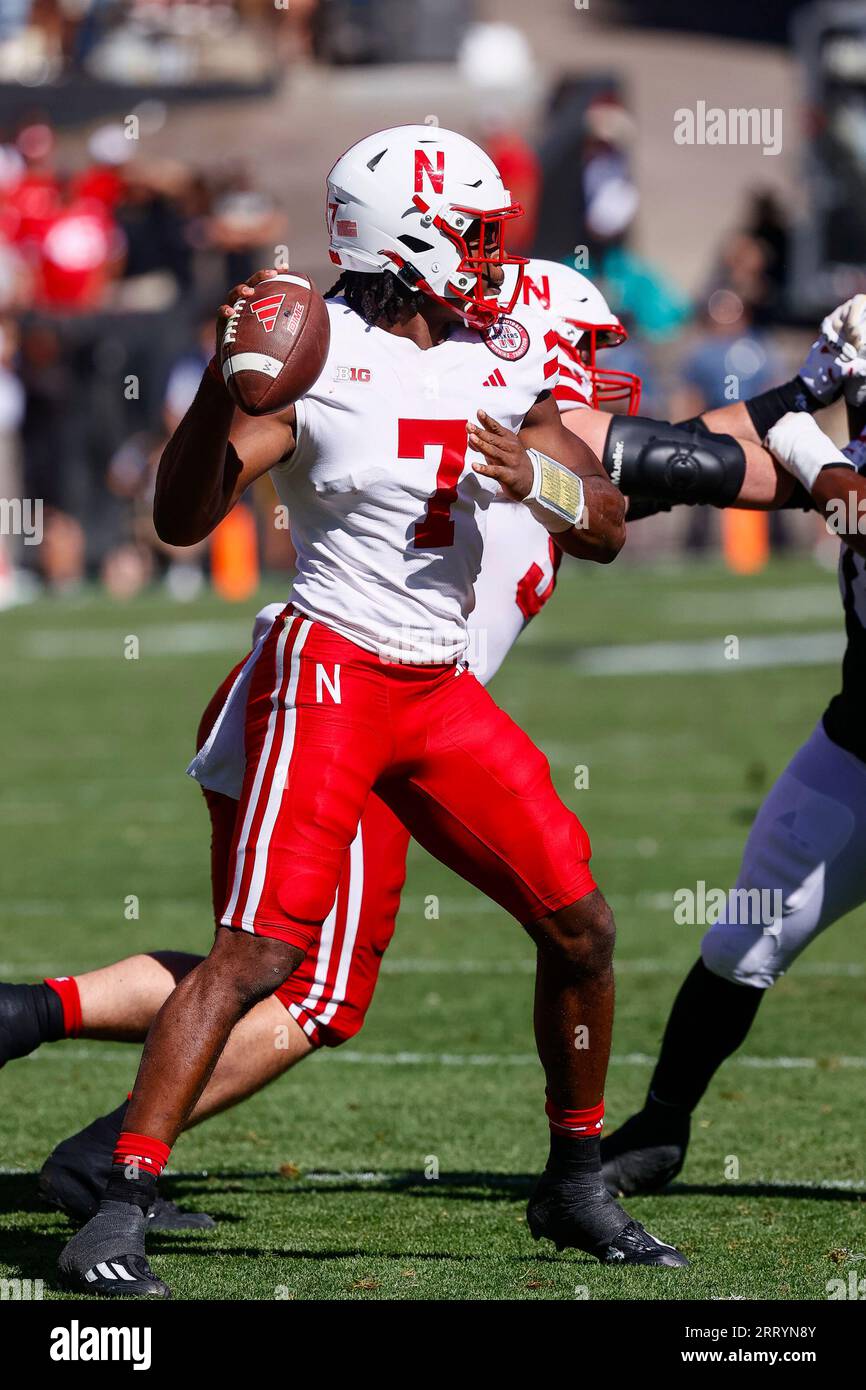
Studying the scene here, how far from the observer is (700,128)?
86.6ft

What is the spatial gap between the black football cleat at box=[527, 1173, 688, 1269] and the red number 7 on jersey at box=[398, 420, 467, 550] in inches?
47.5

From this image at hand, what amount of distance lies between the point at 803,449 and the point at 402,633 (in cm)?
98

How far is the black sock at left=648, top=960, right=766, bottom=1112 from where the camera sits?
4965 millimetres

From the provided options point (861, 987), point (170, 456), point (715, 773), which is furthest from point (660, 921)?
point (170, 456)

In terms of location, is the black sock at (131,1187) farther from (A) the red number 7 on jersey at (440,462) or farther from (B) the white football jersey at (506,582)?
(B) the white football jersey at (506,582)

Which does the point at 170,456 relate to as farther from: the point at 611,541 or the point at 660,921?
the point at 660,921

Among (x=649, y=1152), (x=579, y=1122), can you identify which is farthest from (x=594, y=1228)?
(x=649, y=1152)

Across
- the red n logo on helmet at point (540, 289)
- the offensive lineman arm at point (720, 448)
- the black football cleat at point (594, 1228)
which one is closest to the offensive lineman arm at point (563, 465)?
the offensive lineman arm at point (720, 448)

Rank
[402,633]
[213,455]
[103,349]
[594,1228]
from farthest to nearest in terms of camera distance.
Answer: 1. [103,349]
2. [594,1228]
3. [402,633]
4. [213,455]

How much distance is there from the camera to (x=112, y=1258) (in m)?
3.91

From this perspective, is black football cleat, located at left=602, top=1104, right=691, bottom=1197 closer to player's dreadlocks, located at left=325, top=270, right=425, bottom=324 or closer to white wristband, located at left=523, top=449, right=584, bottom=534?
white wristband, located at left=523, top=449, right=584, bottom=534

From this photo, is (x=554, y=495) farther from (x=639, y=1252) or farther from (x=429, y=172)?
(x=639, y=1252)

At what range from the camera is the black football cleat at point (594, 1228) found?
4.35 metres

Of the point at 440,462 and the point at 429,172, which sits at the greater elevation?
the point at 429,172
